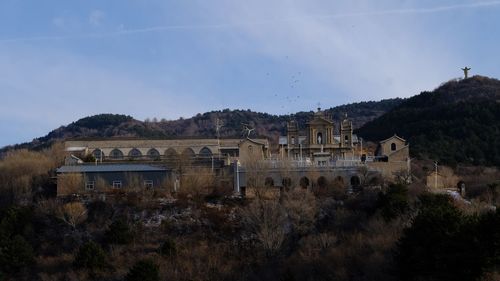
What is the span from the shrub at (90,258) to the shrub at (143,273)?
3263 mm

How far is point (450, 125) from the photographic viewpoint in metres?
64.6

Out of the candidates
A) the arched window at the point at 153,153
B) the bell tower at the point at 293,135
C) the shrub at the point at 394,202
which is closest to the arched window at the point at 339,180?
the shrub at the point at 394,202

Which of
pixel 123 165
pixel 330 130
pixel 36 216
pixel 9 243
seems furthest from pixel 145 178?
pixel 330 130

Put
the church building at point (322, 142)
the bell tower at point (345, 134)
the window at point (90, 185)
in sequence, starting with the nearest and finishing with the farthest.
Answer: the window at point (90, 185)
the church building at point (322, 142)
the bell tower at point (345, 134)

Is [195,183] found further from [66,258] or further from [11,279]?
[11,279]

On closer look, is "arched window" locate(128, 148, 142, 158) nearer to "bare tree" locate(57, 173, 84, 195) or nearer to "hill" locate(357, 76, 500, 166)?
"bare tree" locate(57, 173, 84, 195)

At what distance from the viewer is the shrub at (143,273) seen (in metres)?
33.2

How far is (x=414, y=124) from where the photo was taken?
6862cm

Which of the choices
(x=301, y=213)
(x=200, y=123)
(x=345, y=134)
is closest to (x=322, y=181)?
(x=301, y=213)

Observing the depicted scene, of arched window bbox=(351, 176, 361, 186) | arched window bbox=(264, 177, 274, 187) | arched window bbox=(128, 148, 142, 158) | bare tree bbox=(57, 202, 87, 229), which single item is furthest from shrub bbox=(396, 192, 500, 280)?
arched window bbox=(128, 148, 142, 158)

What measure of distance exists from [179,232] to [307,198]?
289 inches

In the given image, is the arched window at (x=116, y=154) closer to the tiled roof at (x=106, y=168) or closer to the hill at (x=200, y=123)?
the tiled roof at (x=106, y=168)

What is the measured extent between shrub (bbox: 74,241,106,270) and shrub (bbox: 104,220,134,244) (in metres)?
2.74

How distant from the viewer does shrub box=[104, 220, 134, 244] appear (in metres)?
39.9
